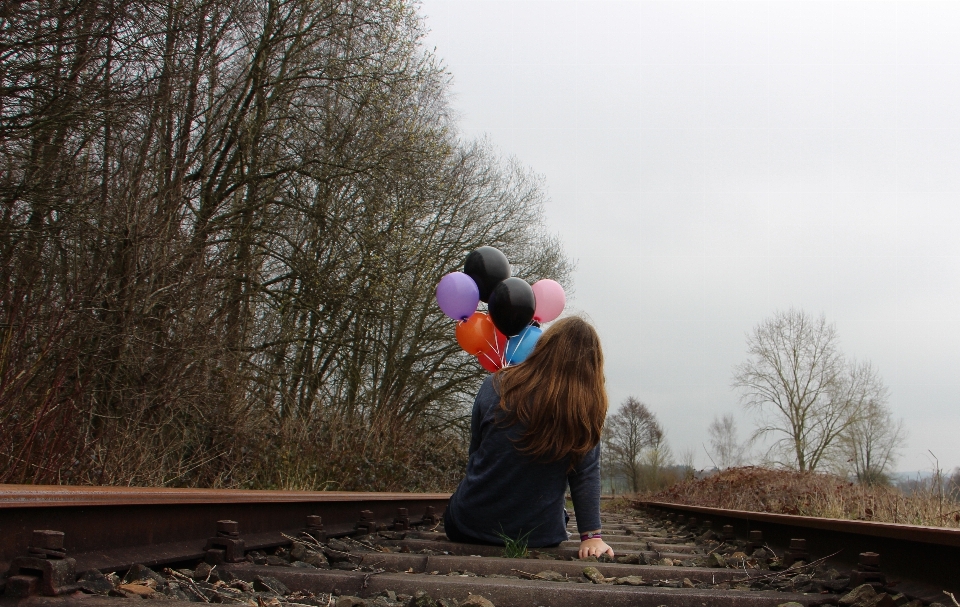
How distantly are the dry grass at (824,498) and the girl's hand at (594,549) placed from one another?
304cm

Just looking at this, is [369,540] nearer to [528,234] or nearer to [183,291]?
[183,291]

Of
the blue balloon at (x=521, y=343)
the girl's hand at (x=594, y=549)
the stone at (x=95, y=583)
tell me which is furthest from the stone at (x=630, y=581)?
the blue balloon at (x=521, y=343)

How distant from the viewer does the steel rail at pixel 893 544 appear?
2.36 m

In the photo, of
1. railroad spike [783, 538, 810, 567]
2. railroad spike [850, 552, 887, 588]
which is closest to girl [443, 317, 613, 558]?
railroad spike [783, 538, 810, 567]

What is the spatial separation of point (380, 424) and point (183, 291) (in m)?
4.20

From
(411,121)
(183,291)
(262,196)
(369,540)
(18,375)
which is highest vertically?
(411,121)

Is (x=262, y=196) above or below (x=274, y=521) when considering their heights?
above

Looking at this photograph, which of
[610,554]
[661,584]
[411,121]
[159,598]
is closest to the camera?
[159,598]

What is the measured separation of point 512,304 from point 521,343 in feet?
1.81

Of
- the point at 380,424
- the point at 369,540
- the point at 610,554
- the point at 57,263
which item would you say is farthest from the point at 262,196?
the point at 610,554

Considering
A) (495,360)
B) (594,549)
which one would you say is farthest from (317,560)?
(495,360)

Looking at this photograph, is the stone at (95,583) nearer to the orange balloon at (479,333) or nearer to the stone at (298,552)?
the stone at (298,552)

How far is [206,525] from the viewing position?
2996 millimetres

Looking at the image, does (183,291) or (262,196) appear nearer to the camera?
(183,291)
